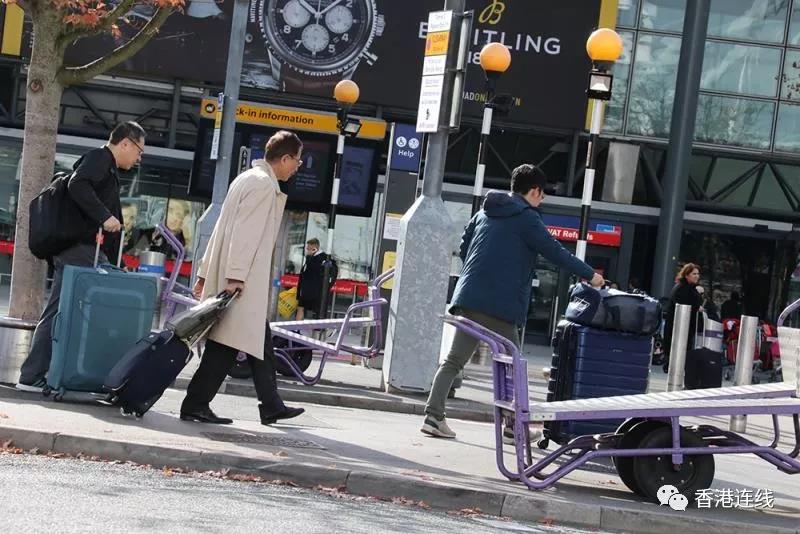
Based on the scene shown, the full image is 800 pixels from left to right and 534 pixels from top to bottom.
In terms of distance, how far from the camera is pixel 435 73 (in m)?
13.2

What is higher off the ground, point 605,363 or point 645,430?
point 605,363

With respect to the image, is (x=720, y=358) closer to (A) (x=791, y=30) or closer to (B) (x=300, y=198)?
(B) (x=300, y=198)

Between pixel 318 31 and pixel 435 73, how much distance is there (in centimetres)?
1665

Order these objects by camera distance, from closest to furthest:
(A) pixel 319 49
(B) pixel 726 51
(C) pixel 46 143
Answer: (C) pixel 46 143
(A) pixel 319 49
(B) pixel 726 51

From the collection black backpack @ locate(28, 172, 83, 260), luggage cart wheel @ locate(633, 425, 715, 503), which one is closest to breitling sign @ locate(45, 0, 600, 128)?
black backpack @ locate(28, 172, 83, 260)

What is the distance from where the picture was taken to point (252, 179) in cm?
891

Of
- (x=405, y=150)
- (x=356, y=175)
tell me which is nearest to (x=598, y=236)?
(x=356, y=175)

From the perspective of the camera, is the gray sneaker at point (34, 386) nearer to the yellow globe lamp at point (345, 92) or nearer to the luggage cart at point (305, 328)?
the luggage cart at point (305, 328)

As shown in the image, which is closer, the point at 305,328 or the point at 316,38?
the point at 305,328

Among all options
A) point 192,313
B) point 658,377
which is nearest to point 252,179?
point 192,313

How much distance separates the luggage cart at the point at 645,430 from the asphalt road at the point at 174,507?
2.16ft

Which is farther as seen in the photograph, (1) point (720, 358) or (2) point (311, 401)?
(1) point (720, 358)

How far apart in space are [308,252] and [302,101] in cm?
924

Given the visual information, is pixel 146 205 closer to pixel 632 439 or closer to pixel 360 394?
pixel 360 394
